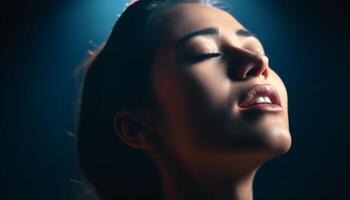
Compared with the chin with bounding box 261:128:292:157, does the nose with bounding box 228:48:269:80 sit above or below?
above

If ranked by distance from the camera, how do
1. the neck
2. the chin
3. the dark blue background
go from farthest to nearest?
the dark blue background, the neck, the chin

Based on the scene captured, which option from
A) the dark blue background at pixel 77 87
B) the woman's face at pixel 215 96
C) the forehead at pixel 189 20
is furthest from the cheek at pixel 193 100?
the dark blue background at pixel 77 87

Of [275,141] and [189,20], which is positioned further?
[189,20]

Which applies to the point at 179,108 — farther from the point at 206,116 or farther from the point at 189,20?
the point at 189,20

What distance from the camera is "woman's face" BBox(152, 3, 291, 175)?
3.51 ft

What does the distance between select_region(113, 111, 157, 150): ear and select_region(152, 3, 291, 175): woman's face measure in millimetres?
48

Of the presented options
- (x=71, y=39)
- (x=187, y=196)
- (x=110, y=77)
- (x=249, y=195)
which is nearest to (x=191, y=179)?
(x=187, y=196)

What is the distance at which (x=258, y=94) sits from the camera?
1.10 metres

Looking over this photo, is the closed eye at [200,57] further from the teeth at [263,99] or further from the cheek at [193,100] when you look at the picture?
the teeth at [263,99]

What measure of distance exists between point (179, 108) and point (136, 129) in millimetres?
154

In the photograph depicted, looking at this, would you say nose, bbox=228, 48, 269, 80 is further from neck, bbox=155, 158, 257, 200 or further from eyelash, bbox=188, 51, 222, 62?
neck, bbox=155, 158, 257, 200

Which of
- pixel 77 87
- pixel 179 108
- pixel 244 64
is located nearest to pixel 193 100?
pixel 179 108

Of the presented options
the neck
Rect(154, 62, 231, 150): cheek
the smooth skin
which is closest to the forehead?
the smooth skin

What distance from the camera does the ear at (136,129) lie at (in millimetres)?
1191
